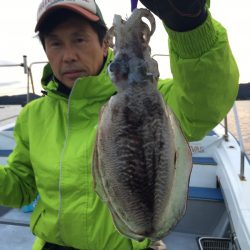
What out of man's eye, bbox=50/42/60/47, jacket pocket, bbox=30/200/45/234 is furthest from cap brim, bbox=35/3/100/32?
Result: jacket pocket, bbox=30/200/45/234

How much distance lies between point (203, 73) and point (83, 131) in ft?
2.69

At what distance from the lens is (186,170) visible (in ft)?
4.08

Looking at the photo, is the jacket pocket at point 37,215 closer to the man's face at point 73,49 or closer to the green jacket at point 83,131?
the green jacket at point 83,131

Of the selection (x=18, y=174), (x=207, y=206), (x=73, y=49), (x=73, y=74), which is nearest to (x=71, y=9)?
(x=73, y=49)

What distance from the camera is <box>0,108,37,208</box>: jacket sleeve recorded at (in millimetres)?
2246

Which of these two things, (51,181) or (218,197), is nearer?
(51,181)

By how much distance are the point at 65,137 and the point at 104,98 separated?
30 cm

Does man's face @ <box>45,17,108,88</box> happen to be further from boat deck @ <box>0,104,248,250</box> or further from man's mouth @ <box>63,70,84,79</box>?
boat deck @ <box>0,104,248,250</box>

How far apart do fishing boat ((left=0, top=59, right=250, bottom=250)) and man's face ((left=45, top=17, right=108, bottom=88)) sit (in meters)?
1.77

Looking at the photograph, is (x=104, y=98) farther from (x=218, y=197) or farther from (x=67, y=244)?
(x=218, y=197)

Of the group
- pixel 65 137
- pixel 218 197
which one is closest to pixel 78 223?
pixel 65 137

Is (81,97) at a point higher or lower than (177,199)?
higher

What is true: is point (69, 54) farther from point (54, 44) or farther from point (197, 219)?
point (197, 219)

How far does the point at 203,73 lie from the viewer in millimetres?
1382
